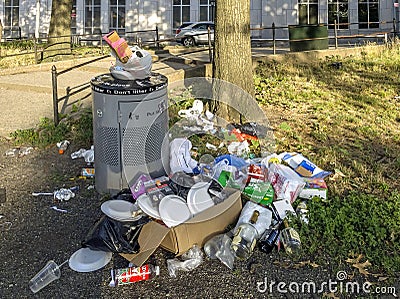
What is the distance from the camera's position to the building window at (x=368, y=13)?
86.2 feet

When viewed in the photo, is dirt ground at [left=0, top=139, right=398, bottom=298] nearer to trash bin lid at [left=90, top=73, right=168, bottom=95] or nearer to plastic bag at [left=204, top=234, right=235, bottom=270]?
plastic bag at [left=204, top=234, right=235, bottom=270]

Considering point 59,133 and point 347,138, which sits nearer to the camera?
point 347,138

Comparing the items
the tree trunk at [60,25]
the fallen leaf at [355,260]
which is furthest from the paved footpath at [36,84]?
the fallen leaf at [355,260]

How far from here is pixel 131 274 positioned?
12.9 feet

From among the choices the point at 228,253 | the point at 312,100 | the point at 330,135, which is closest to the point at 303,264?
the point at 228,253

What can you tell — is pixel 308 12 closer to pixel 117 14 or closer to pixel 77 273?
pixel 117 14

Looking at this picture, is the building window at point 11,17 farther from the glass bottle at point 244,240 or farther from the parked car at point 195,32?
the glass bottle at point 244,240

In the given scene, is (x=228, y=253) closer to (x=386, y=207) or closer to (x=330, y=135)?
(x=386, y=207)

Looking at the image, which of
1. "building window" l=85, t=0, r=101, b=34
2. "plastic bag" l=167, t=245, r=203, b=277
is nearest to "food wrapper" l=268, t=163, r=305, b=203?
"plastic bag" l=167, t=245, r=203, b=277

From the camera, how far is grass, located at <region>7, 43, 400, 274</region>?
440 cm

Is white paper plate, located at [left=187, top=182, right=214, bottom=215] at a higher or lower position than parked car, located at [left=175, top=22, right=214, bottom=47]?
lower

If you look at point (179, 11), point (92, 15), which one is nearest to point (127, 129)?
point (179, 11)

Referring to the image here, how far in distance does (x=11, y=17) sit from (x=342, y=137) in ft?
90.3

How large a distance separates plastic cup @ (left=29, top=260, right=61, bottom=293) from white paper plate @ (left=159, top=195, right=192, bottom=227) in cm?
101
